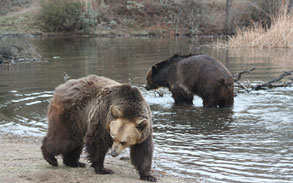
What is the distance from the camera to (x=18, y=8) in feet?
187

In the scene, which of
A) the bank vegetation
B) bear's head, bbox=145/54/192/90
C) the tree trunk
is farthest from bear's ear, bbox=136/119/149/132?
the bank vegetation

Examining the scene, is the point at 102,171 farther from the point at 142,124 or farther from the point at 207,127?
the point at 207,127

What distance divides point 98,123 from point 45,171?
3.37 ft

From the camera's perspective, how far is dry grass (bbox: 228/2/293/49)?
2525cm

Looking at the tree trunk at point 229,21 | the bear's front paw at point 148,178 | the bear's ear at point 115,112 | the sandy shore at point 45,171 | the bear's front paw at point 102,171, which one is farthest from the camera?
the tree trunk at point 229,21

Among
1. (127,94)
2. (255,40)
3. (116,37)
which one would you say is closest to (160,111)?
(127,94)

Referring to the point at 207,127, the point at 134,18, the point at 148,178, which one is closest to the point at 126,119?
the point at 148,178

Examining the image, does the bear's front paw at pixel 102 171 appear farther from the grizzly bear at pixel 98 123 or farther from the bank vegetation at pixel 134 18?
the bank vegetation at pixel 134 18

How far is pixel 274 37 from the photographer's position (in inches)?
1085

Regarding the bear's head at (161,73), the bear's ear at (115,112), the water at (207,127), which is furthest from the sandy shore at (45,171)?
the bear's head at (161,73)

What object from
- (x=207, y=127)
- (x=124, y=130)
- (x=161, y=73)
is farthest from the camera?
(x=161, y=73)

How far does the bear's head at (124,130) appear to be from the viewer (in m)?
5.36

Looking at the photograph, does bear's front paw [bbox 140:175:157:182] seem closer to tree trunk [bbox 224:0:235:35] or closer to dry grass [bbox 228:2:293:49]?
dry grass [bbox 228:2:293:49]

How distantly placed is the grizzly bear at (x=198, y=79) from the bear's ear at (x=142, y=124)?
22.5 ft
